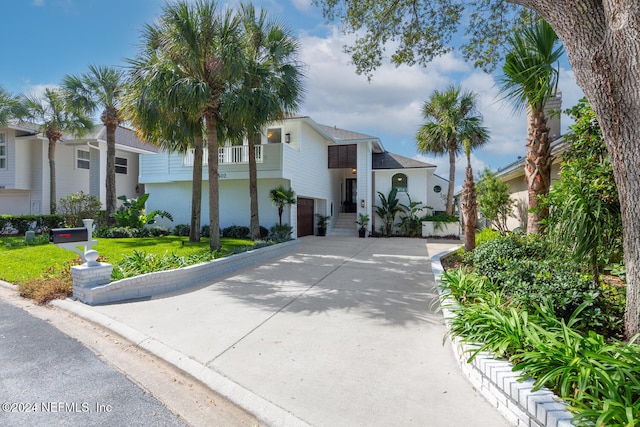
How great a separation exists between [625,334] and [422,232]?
1693 centimetres

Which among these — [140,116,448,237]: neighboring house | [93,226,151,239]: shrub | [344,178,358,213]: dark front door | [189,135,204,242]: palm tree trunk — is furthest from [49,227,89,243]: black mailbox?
[344,178,358,213]: dark front door

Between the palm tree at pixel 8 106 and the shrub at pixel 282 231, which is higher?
the palm tree at pixel 8 106

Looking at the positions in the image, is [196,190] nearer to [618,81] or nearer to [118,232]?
[118,232]

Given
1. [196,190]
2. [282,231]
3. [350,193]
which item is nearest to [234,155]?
[196,190]

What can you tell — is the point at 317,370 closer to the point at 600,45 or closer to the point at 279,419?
the point at 279,419

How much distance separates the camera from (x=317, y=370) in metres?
3.67

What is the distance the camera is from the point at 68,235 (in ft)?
21.2

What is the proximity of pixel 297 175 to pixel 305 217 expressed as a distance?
3.31 m

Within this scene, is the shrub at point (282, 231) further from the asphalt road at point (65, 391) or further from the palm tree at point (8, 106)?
the palm tree at point (8, 106)

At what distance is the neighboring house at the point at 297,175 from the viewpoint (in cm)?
1552

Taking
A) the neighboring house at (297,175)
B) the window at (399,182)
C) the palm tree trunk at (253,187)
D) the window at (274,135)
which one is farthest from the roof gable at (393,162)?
the palm tree trunk at (253,187)

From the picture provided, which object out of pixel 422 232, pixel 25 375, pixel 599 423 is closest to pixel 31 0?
pixel 25 375

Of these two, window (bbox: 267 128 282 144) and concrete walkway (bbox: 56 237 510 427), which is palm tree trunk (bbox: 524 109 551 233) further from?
window (bbox: 267 128 282 144)

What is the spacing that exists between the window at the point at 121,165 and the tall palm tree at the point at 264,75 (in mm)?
15474
